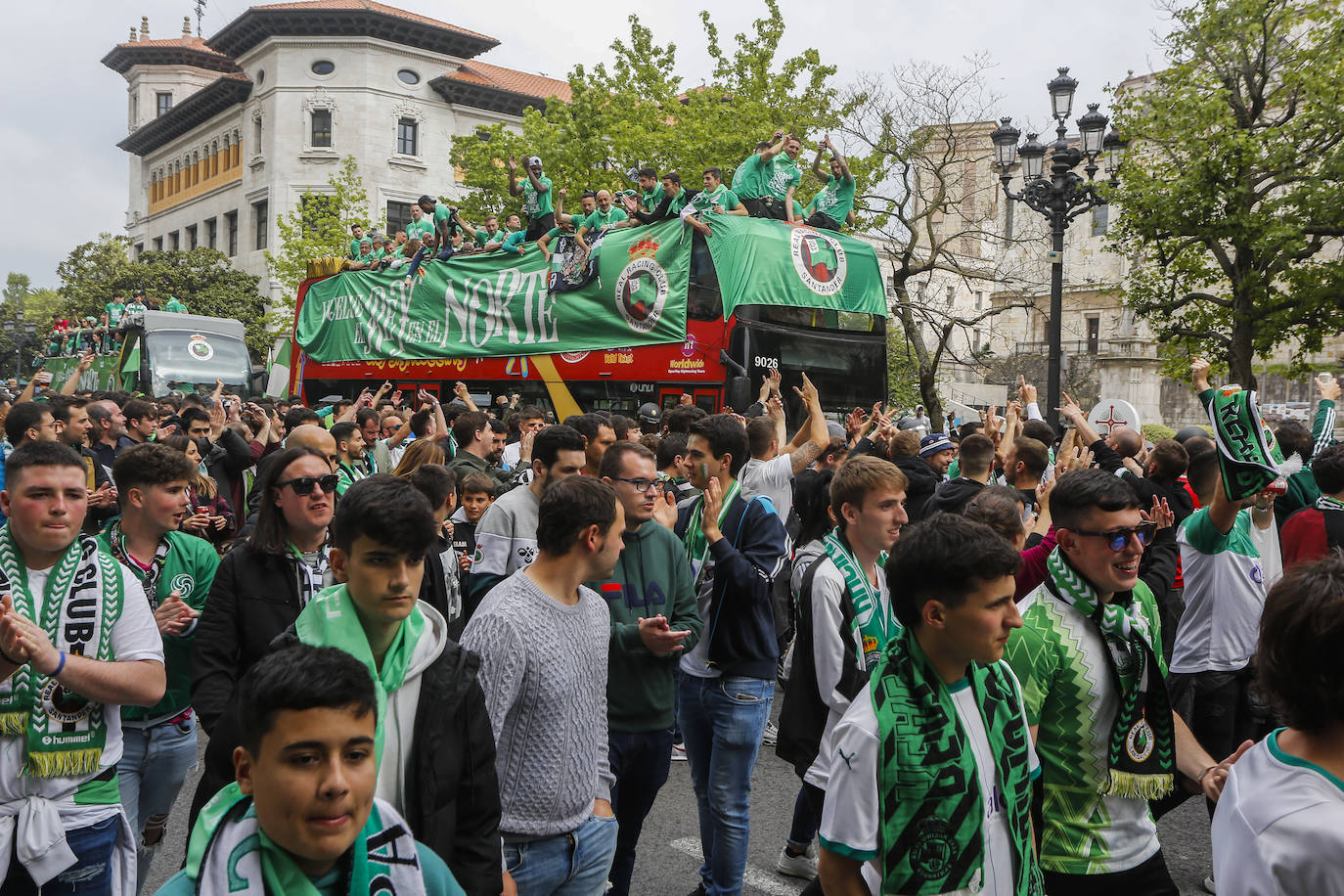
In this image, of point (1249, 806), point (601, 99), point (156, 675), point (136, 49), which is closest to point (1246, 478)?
point (1249, 806)

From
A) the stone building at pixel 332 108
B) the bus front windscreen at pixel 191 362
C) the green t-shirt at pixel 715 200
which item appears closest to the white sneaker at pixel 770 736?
the green t-shirt at pixel 715 200

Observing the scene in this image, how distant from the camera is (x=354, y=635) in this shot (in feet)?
8.09

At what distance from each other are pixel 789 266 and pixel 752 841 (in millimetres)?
9423

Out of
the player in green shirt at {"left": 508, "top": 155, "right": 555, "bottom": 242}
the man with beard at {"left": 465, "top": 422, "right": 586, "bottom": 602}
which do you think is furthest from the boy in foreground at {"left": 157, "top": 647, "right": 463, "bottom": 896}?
the player in green shirt at {"left": 508, "top": 155, "right": 555, "bottom": 242}

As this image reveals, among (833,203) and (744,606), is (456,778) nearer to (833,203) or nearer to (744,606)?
(744,606)

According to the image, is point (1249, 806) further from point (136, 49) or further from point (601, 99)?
point (136, 49)

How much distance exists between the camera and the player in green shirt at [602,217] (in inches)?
621

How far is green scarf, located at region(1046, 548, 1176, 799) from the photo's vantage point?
279 cm

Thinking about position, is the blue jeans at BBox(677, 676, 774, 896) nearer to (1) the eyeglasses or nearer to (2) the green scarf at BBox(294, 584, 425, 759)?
(1) the eyeglasses

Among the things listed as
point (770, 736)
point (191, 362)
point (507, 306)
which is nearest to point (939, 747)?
point (770, 736)

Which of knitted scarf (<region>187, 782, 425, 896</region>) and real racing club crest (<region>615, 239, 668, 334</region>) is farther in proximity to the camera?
real racing club crest (<region>615, 239, 668, 334</region>)

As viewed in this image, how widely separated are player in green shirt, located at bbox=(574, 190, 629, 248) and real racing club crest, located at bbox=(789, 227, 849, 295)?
318cm

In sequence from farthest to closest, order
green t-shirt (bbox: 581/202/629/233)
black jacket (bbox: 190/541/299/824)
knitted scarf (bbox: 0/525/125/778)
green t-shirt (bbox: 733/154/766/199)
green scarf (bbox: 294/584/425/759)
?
1. green t-shirt (bbox: 581/202/629/233)
2. green t-shirt (bbox: 733/154/766/199)
3. black jacket (bbox: 190/541/299/824)
4. knitted scarf (bbox: 0/525/125/778)
5. green scarf (bbox: 294/584/425/759)

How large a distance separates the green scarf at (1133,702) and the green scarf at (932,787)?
51cm
